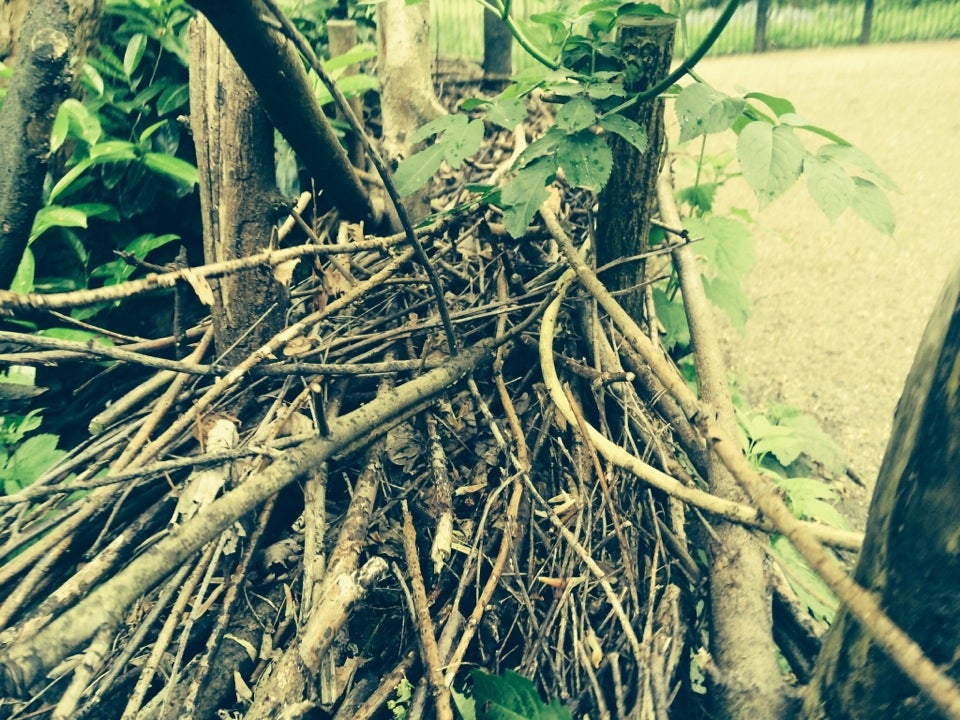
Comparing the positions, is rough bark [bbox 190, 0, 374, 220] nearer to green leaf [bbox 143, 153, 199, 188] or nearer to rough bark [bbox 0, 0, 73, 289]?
rough bark [bbox 0, 0, 73, 289]

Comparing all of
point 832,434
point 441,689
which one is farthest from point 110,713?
point 832,434

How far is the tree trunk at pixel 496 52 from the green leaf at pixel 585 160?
258 centimetres

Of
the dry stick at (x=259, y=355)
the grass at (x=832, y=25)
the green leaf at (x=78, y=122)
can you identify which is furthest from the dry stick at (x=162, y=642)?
the grass at (x=832, y=25)

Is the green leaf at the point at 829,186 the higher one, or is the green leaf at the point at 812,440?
the green leaf at the point at 829,186

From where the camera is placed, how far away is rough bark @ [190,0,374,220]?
1034mm

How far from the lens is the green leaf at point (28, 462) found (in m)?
1.42

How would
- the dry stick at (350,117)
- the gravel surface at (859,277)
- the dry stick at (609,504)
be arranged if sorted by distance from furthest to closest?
the gravel surface at (859,277), the dry stick at (609,504), the dry stick at (350,117)

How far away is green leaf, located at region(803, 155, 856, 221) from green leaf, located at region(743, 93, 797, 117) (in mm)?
146

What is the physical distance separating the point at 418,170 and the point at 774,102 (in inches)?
29.4

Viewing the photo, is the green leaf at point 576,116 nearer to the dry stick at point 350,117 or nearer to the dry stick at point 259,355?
the dry stick at point 350,117

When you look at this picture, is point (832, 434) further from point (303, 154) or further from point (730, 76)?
point (730, 76)

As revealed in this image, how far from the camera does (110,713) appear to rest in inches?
42.8

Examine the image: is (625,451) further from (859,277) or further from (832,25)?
(832,25)

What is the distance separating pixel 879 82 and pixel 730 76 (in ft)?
4.53
